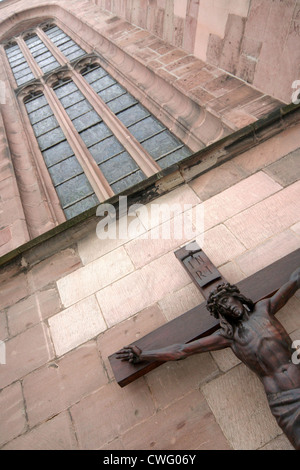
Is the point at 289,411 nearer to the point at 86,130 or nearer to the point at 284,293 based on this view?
the point at 284,293

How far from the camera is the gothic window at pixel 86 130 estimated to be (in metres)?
5.90

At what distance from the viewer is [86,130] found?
7242 mm

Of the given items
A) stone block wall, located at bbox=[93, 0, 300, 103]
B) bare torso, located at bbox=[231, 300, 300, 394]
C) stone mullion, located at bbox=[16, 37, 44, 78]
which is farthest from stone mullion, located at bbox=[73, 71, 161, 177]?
bare torso, located at bbox=[231, 300, 300, 394]

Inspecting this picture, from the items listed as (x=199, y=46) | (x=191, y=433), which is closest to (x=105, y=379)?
(x=191, y=433)

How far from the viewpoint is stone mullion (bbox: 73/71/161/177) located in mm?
5762

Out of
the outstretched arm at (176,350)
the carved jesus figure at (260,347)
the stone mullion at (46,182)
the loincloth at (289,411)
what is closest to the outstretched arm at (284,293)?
the carved jesus figure at (260,347)

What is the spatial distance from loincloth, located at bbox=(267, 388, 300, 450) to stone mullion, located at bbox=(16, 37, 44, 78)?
10.4 meters

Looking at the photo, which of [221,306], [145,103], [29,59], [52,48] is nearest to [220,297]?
[221,306]

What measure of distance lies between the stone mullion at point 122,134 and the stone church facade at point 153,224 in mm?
37

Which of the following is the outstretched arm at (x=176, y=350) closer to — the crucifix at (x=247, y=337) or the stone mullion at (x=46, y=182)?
the crucifix at (x=247, y=337)

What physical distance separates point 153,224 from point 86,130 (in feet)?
14.2

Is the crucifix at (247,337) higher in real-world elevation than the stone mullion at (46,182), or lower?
lower

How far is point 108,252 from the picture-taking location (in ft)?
12.1

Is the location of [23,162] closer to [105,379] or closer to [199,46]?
[199,46]
